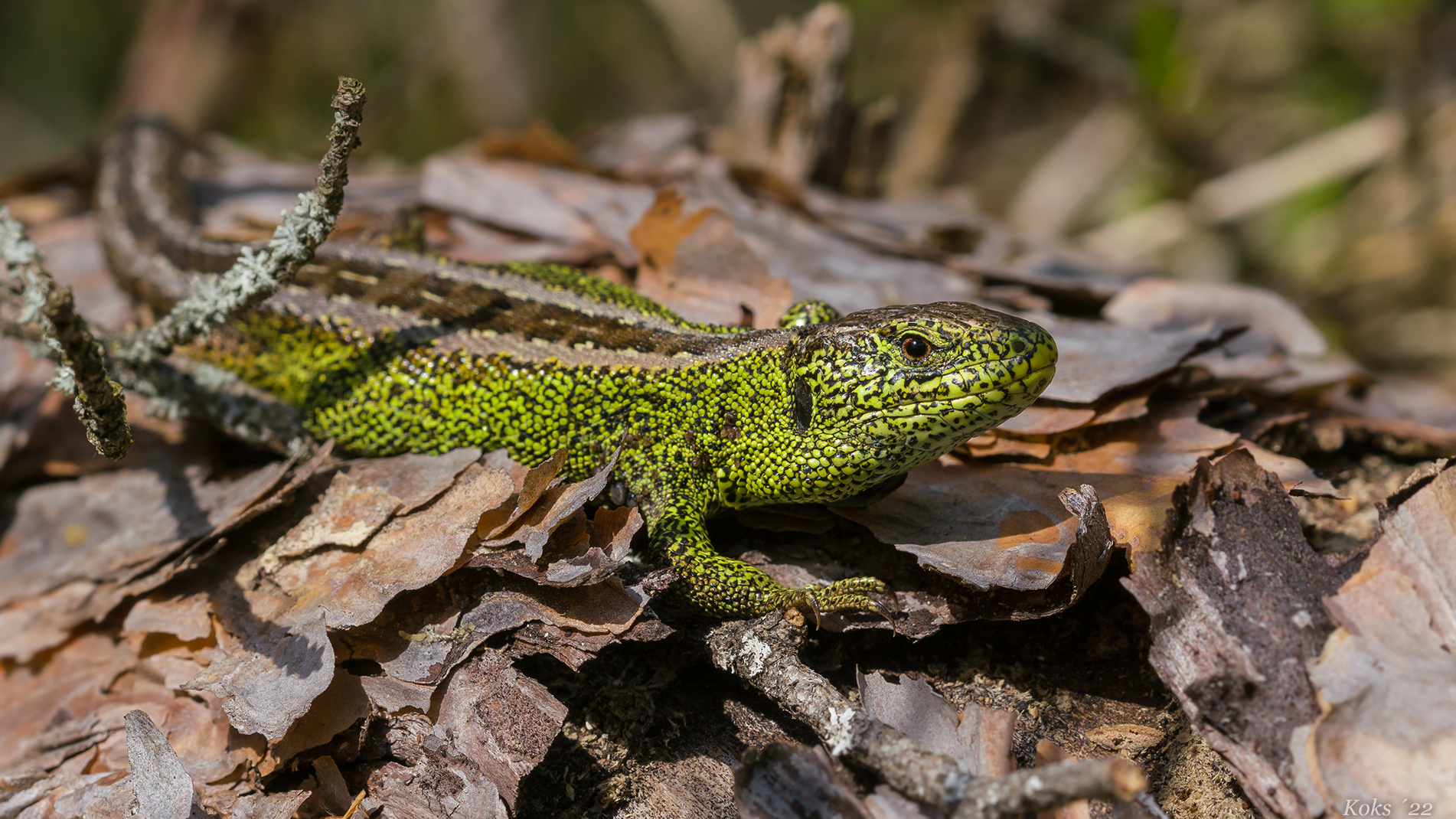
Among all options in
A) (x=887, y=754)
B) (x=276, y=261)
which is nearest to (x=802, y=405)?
(x=887, y=754)

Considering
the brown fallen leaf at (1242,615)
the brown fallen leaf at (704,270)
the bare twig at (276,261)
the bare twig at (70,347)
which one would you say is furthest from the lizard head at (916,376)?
the bare twig at (70,347)

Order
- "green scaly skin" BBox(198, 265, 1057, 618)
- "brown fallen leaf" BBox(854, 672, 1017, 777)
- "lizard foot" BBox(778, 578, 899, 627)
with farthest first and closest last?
"green scaly skin" BBox(198, 265, 1057, 618) → "lizard foot" BBox(778, 578, 899, 627) → "brown fallen leaf" BBox(854, 672, 1017, 777)

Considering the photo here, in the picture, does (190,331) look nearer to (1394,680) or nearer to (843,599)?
(843,599)

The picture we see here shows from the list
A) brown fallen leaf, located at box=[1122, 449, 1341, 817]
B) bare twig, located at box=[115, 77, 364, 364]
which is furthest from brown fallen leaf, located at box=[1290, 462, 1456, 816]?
bare twig, located at box=[115, 77, 364, 364]

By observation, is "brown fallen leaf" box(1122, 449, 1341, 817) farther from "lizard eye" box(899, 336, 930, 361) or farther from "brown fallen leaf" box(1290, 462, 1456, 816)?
"lizard eye" box(899, 336, 930, 361)

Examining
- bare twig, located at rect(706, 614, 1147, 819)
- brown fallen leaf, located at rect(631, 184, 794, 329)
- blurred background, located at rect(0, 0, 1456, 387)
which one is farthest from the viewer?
blurred background, located at rect(0, 0, 1456, 387)

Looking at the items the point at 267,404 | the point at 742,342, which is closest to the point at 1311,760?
the point at 742,342

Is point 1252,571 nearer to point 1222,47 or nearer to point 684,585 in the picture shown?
point 684,585

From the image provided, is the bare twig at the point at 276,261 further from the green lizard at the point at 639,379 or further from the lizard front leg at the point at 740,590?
the lizard front leg at the point at 740,590
